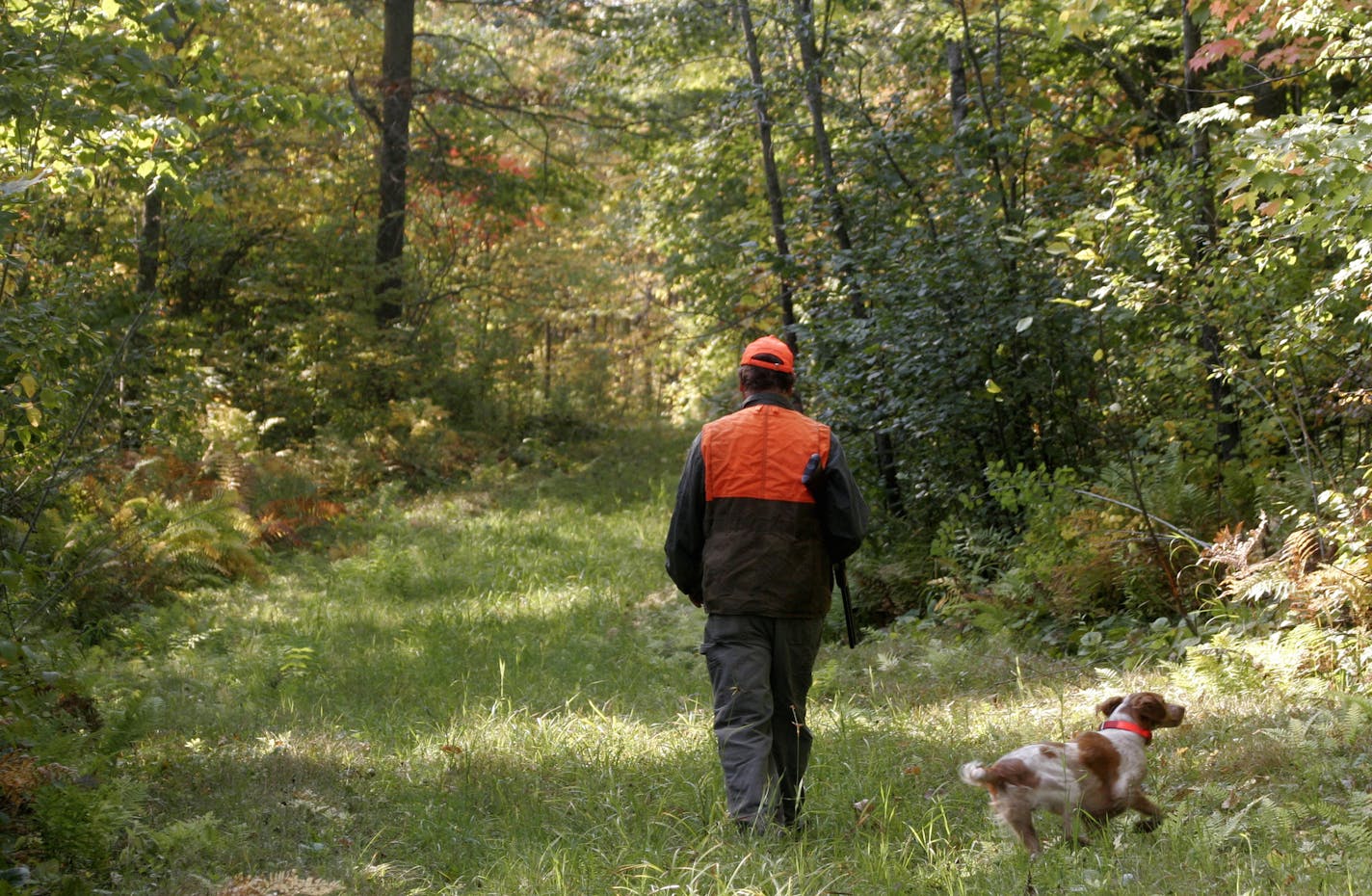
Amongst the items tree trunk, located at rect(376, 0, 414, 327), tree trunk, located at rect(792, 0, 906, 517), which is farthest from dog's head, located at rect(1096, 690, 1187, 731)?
tree trunk, located at rect(376, 0, 414, 327)

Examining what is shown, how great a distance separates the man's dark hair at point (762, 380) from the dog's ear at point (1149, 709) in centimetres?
185

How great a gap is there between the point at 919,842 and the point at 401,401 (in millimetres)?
15501

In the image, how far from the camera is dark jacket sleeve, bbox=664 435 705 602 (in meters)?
5.08

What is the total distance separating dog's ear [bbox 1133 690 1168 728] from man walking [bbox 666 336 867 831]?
1.24 meters

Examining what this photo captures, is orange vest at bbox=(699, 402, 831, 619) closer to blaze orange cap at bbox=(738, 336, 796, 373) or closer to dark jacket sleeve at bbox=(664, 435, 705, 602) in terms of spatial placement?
dark jacket sleeve at bbox=(664, 435, 705, 602)

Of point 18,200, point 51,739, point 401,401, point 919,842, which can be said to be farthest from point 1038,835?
point 401,401

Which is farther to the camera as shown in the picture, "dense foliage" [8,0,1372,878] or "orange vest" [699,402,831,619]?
"dense foliage" [8,0,1372,878]

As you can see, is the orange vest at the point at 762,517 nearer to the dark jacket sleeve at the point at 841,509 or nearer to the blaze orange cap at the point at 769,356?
the dark jacket sleeve at the point at 841,509

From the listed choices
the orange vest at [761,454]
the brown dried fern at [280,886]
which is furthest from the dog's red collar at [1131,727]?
the brown dried fern at [280,886]

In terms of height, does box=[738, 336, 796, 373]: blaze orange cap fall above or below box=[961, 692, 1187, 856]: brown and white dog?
above

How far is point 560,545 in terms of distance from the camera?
13578 millimetres

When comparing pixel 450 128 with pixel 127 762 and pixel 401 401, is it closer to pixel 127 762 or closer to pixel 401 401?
pixel 401 401

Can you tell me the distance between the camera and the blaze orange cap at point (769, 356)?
16.9 feet

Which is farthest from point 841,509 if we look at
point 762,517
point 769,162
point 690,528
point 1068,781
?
point 769,162
